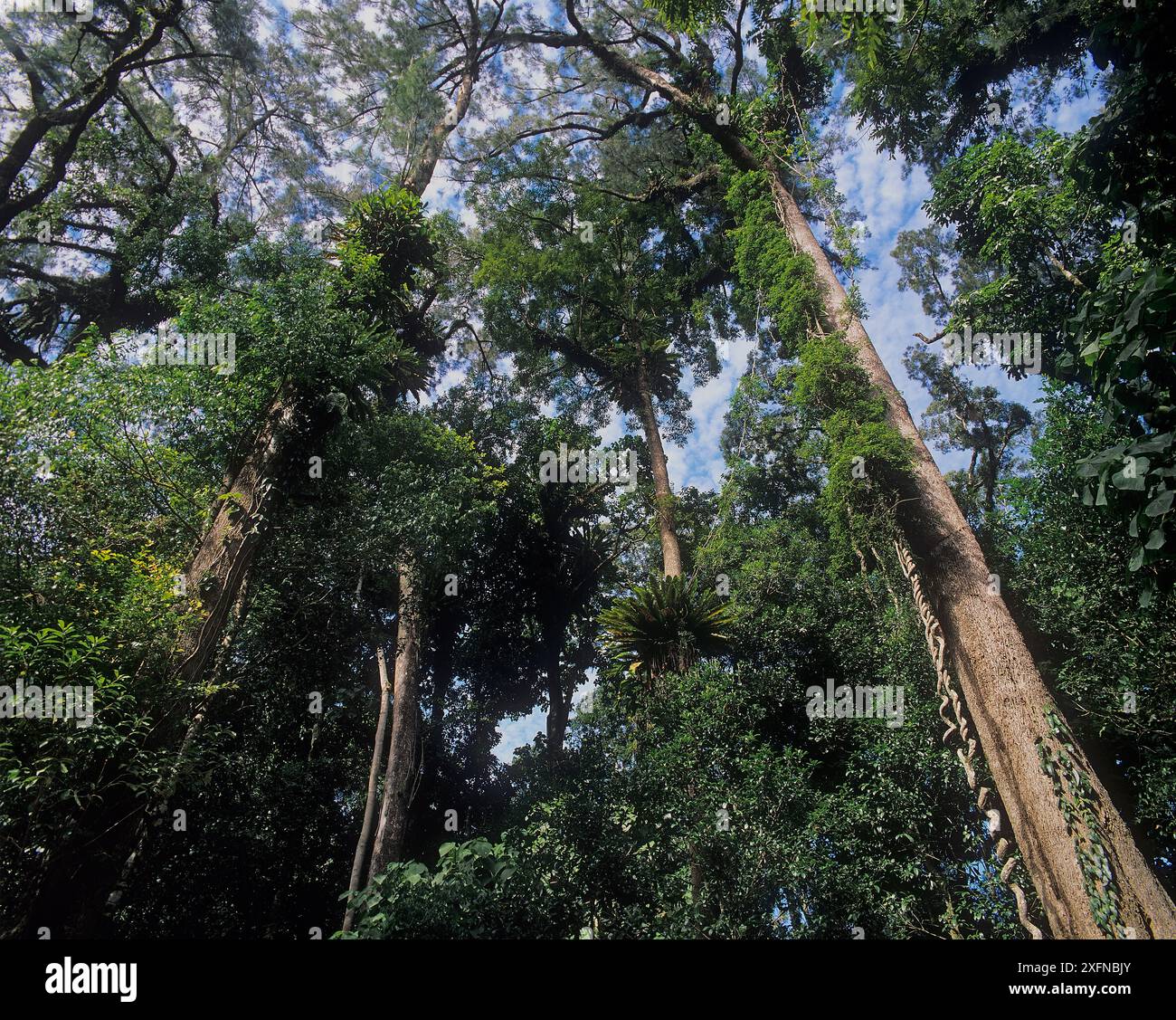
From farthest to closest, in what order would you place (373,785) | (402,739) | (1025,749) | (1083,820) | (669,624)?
(373,785) → (669,624) → (402,739) → (1025,749) → (1083,820)

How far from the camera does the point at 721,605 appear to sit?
9.70 m

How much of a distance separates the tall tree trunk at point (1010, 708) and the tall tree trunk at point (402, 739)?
682cm

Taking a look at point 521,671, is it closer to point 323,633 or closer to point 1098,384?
point 323,633

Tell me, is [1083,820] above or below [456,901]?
above

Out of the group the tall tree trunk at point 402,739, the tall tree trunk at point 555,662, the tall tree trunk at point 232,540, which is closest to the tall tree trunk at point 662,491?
the tall tree trunk at point 555,662

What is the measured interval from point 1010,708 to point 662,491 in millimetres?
7426

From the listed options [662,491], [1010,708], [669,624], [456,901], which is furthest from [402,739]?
[1010,708]

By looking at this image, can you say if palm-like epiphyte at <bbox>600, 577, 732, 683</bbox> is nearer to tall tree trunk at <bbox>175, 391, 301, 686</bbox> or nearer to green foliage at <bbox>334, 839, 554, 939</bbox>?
green foliage at <bbox>334, 839, 554, 939</bbox>

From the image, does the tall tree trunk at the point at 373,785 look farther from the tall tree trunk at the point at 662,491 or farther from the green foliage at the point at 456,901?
the tall tree trunk at the point at 662,491

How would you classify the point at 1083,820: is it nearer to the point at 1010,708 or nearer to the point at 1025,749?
the point at 1025,749

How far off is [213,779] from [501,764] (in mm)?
6424

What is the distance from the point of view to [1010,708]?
586cm

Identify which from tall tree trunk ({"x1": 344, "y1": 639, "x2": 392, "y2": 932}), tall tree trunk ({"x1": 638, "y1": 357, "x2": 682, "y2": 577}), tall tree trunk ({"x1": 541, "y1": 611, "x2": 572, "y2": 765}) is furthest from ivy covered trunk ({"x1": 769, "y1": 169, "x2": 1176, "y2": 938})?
tall tree trunk ({"x1": 541, "y1": 611, "x2": 572, "y2": 765})
